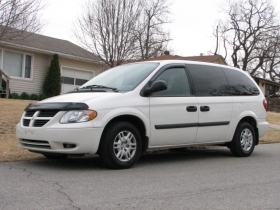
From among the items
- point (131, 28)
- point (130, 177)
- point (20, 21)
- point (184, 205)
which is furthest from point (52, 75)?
point (184, 205)

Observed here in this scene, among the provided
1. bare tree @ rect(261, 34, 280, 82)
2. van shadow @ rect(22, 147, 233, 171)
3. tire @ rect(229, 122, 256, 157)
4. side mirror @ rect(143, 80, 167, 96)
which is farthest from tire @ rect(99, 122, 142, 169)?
bare tree @ rect(261, 34, 280, 82)

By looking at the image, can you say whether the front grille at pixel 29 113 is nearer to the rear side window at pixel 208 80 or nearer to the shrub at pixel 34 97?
the rear side window at pixel 208 80

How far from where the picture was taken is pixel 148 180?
5.65m

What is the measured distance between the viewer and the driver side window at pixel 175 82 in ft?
23.4

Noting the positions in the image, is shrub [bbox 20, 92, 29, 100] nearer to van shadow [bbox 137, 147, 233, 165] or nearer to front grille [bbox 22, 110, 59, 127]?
van shadow [bbox 137, 147, 233, 165]

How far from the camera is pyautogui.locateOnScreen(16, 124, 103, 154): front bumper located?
5.93 metres

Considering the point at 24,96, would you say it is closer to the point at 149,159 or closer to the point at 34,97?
the point at 34,97

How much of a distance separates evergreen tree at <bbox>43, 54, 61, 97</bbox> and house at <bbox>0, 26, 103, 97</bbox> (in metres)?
0.41

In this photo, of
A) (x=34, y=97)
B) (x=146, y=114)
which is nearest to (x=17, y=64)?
(x=34, y=97)

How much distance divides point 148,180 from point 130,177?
0.31 metres

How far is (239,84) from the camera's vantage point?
8602mm

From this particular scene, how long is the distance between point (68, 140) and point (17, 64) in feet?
51.6

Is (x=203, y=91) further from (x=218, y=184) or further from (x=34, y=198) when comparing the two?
(x=34, y=198)

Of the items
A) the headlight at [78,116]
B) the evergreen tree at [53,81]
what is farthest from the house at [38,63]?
the headlight at [78,116]
